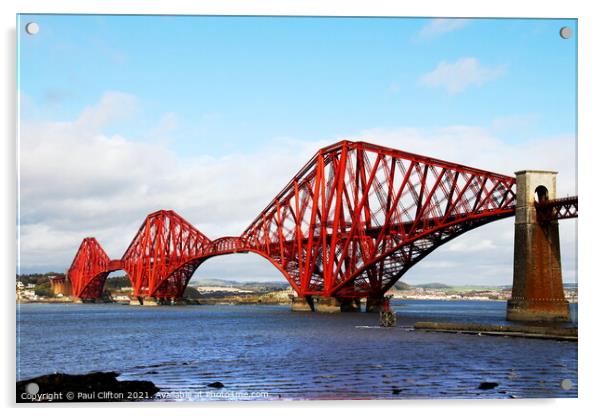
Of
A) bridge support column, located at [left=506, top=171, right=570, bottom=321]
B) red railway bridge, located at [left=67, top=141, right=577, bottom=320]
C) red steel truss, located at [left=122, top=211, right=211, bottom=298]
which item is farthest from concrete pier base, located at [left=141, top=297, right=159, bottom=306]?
bridge support column, located at [left=506, top=171, right=570, bottom=321]

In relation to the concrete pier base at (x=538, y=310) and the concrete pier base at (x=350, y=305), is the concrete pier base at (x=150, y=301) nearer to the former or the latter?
the concrete pier base at (x=350, y=305)

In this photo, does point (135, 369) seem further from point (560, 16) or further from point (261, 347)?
point (560, 16)

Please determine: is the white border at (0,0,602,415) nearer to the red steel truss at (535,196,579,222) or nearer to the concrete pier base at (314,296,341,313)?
the red steel truss at (535,196,579,222)

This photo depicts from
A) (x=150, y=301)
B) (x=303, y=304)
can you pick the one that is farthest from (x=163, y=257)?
(x=303, y=304)

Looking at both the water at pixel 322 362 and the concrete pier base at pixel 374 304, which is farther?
the concrete pier base at pixel 374 304

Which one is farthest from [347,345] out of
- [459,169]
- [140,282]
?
[140,282]
